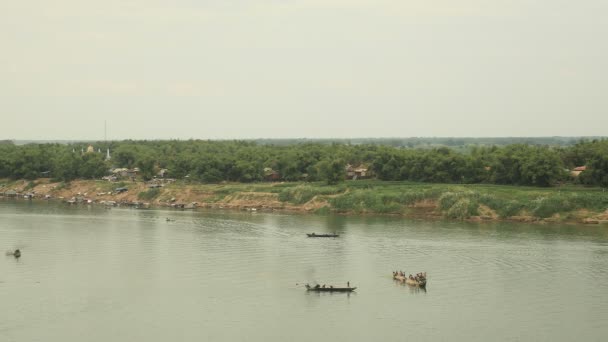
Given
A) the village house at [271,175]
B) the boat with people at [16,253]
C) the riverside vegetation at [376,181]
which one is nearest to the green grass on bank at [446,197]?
the riverside vegetation at [376,181]

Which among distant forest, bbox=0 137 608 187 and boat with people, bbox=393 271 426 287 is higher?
distant forest, bbox=0 137 608 187

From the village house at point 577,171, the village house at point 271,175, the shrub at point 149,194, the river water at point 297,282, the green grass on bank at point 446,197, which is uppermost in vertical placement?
the village house at point 577,171

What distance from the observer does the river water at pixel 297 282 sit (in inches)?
1917

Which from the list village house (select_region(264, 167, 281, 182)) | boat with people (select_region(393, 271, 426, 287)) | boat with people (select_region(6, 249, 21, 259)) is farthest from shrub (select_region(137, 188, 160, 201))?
boat with people (select_region(393, 271, 426, 287))

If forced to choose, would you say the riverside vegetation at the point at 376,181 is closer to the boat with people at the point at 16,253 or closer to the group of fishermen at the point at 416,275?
the group of fishermen at the point at 416,275

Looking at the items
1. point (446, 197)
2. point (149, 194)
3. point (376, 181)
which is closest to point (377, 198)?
point (446, 197)

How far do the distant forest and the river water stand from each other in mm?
16971

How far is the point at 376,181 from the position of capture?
11819 centimetres

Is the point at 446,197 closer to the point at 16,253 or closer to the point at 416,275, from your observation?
the point at 416,275

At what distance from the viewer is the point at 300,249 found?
7550 centimetres

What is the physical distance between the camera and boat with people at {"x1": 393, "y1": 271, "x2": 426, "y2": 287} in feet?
195

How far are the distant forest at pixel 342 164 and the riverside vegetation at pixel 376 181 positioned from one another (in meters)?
0.15

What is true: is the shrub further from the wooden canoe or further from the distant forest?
the wooden canoe

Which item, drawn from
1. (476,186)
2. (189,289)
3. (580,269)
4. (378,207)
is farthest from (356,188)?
(189,289)
